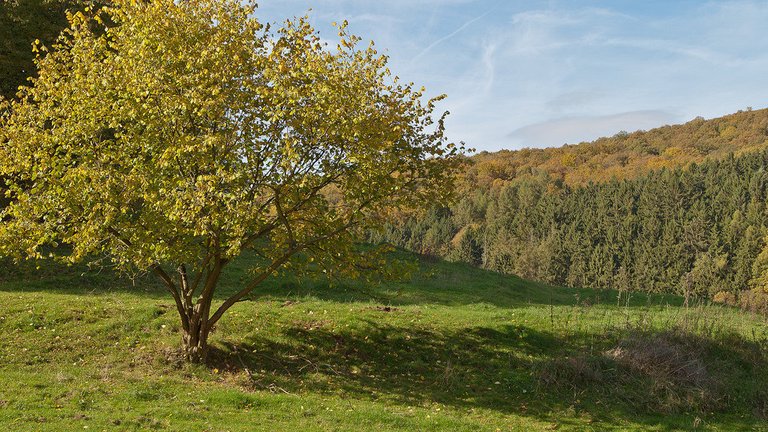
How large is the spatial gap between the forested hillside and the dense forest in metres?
19.9

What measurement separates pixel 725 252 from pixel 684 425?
87028mm

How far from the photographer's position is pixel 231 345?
17469mm

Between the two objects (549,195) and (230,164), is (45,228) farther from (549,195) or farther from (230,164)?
(549,195)

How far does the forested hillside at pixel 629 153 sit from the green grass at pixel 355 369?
4572 inches

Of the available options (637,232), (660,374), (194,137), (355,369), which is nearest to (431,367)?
(355,369)

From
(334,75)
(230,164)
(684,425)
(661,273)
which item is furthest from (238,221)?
(661,273)

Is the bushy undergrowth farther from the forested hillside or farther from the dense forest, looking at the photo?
the forested hillside

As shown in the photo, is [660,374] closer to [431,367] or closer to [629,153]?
[431,367]

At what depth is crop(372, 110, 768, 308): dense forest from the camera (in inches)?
3356

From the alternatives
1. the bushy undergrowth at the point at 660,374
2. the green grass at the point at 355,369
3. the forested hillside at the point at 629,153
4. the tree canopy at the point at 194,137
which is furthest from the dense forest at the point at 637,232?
the tree canopy at the point at 194,137

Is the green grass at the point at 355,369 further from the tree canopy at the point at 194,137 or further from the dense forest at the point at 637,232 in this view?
the dense forest at the point at 637,232

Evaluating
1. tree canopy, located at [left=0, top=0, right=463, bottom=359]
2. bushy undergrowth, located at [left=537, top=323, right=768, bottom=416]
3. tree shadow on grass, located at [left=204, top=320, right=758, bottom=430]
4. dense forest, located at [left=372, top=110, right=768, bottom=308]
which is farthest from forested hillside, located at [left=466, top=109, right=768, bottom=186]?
tree canopy, located at [left=0, top=0, right=463, bottom=359]

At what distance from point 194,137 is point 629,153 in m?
161

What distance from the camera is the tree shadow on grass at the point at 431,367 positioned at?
15086 mm
